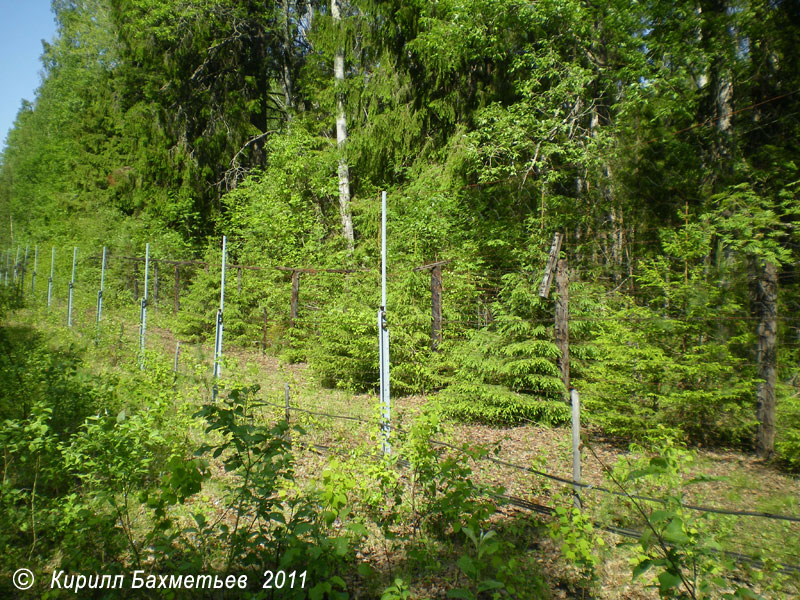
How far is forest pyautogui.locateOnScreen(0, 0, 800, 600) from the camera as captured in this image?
2982 millimetres

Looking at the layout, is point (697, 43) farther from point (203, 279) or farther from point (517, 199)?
point (203, 279)

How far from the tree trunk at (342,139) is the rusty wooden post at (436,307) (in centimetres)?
627

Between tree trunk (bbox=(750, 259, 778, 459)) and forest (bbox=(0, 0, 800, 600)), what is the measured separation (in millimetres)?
29

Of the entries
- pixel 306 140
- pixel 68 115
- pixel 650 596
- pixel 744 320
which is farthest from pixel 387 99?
pixel 68 115

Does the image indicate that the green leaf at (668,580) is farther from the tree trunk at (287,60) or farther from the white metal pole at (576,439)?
the tree trunk at (287,60)

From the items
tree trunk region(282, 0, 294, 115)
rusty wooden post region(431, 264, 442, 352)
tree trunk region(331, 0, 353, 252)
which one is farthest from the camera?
tree trunk region(282, 0, 294, 115)

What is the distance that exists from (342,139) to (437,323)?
8.31 m

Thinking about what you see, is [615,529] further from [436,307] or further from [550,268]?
[436,307]

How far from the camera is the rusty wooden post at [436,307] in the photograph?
782 cm

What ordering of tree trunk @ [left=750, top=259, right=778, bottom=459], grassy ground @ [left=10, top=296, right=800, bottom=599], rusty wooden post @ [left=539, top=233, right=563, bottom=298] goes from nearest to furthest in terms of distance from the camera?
1. grassy ground @ [left=10, top=296, right=800, bottom=599]
2. tree trunk @ [left=750, top=259, right=778, bottom=459]
3. rusty wooden post @ [left=539, top=233, right=563, bottom=298]

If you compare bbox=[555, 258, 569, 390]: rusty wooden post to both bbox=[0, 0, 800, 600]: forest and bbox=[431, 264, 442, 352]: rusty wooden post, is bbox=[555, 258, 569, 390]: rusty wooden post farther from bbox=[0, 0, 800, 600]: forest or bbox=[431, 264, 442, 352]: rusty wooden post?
bbox=[431, 264, 442, 352]: rusty wooden post

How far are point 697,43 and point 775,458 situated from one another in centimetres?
754

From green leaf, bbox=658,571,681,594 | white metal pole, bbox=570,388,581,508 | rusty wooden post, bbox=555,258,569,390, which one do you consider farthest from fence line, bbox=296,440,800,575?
rusty wooden post, bbox=555,258,569,390

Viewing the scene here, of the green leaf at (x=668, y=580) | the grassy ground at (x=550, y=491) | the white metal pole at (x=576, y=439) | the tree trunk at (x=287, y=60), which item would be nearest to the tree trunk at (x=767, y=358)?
the grassy ground at (x=550, y=491)
